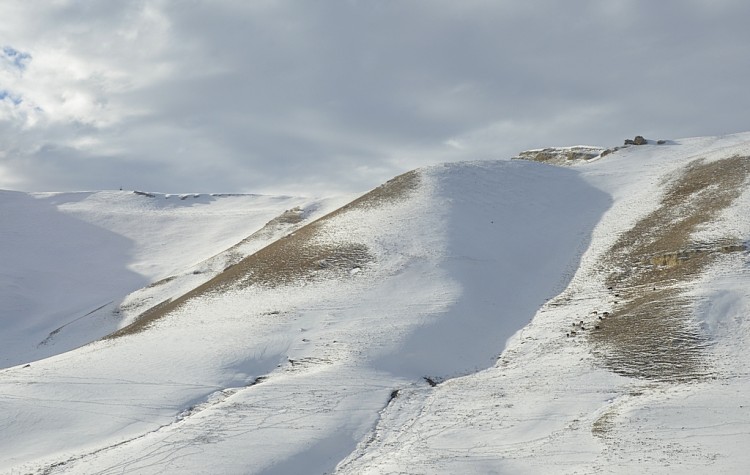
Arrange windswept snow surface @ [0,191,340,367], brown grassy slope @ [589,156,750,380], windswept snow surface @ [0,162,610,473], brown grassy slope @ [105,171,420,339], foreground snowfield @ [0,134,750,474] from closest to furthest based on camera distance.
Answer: foreground snowfield @ [0,134,750,474], windswept snow surface @ [0,162,610,473], brown grassy slope @ [589,156,750,380], brown grassy slope @ [105,171,420,339], windswept snow surface @ [0,191,340,367]

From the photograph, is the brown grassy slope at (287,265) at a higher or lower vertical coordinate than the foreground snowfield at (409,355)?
higher

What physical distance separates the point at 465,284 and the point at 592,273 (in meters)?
6.72

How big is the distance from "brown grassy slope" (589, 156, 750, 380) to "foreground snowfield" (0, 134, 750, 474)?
608 mm

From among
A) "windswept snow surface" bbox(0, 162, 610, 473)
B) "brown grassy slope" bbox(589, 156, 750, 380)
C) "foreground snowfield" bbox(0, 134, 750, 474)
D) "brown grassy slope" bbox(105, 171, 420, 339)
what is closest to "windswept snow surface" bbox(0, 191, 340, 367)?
"foreground snowfield" bbox(0, 134, 750, 474)

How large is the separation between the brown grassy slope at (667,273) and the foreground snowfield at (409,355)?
0.61 meters

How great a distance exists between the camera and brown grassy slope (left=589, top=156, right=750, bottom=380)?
930 inches

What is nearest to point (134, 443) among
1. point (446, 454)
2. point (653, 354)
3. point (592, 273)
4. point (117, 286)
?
point (446, 454)

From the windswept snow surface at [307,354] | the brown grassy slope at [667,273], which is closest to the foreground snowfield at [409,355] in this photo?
the windswept snow surface at [307,354]

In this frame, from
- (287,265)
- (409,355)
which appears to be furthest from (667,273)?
(287,265)

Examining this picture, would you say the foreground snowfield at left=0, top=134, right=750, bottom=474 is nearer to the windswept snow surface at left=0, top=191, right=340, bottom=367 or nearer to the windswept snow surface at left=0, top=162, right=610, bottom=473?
the windswept snow surface at left=0, top=162, right=610, bottom=473

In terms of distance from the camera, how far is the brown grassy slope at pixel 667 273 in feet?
77.5

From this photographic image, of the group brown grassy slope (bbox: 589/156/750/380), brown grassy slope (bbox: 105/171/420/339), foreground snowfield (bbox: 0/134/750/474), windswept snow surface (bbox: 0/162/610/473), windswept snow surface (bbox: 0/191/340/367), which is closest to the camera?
foreground snowfield (bbox: 0/134/750/474)

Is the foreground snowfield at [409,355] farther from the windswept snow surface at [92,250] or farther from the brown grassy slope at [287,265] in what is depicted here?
the windswept snow surface at [92,250]

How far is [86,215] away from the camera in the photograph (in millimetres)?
83062
